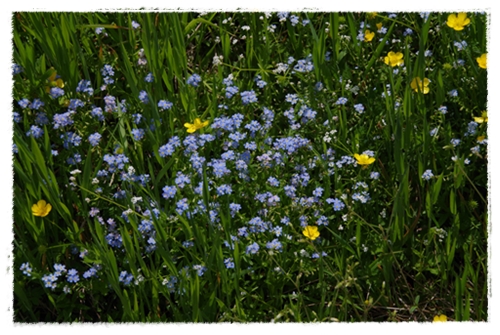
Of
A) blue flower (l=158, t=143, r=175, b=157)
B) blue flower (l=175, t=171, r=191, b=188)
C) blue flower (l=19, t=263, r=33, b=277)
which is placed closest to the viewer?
blue flower (l=19, t=263, r=33, b=277)

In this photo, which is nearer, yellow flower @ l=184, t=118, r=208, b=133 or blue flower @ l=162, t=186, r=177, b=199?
blue flower @ l=162, t=186, r=177, b=199

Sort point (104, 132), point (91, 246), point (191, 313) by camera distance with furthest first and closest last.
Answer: point (104, 132), point (91, 246), point (191, 313)

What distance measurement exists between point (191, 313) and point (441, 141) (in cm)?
141

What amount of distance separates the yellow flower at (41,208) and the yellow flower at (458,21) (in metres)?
2.06

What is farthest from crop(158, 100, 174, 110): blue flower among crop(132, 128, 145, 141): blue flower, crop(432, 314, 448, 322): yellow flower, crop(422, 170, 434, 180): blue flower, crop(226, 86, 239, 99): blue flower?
crop(432, 314, 448, 322): yellow flower

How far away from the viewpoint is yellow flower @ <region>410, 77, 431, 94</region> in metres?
3.05

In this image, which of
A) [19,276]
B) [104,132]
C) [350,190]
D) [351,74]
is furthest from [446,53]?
[19,276]

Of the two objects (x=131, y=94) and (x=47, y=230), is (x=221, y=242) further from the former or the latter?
(x=131, y=94)

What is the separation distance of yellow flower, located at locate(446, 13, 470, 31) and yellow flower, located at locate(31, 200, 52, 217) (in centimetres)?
206

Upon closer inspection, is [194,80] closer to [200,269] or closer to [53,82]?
[53,82]

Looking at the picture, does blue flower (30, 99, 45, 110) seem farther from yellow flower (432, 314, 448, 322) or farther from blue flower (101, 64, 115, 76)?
yellow flower (432, 314, 448, 322)

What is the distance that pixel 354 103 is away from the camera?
10.9 ft

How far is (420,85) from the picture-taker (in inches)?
123

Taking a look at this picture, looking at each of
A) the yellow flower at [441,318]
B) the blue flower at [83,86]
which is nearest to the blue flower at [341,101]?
the yellow flower at [441,318]
